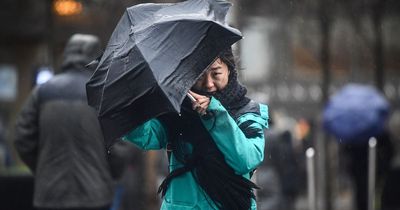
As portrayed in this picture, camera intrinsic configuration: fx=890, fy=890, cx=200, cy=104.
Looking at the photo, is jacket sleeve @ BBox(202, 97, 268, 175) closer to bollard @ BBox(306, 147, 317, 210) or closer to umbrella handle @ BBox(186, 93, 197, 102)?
umbrella handle @ BBox(186, 93, 197, 102)

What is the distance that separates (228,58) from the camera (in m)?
4.08

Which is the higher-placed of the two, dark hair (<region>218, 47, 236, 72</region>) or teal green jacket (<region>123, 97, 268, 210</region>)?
dark hair (<region>218, 47, 236, 72</region>)

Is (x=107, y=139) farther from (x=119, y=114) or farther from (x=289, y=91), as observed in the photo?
(x=289, y=91)

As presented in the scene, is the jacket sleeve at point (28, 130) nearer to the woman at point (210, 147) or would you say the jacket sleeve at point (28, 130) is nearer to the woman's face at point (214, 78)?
the woman at point (210, 147)

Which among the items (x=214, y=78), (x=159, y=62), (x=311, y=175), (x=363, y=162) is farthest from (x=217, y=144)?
(x=363, y=162)

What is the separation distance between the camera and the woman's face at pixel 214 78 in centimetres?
397

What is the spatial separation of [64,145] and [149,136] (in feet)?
8.32

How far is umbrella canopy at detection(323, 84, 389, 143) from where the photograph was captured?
11062 mm

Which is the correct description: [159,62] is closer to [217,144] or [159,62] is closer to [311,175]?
[217,144]

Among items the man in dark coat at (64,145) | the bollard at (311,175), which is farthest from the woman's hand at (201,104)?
the bollard at (311,175)

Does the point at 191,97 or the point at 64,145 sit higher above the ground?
the point at 191,97

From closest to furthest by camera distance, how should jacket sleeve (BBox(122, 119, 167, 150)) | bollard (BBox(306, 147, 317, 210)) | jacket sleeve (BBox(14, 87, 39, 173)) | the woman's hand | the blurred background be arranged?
1. the woman's hand
2. jacket sleeve (BBox(122, 119, 167, 150))
3. jacket sleeve (BBox(14, 87, 39, 173))
4. bollard (BBox(306, 147, 317, 210))
5. the blurred background

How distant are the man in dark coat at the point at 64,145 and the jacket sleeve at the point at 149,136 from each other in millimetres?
2435

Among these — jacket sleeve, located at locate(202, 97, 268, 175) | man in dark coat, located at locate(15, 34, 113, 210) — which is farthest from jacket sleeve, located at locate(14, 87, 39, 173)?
jacket sleeve, located at locate(202, 97, 268, 175)
